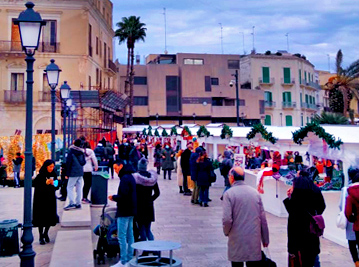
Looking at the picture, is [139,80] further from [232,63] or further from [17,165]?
[17,165]

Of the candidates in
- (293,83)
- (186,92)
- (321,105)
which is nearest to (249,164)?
(186,92)

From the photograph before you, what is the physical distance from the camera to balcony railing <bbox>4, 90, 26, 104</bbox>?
32.5 m

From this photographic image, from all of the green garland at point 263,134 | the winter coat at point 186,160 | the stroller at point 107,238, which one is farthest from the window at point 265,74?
the stroller at point 107,238

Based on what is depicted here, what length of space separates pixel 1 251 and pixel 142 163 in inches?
93.0

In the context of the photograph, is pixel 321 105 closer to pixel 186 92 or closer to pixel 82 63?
pixel 186 92

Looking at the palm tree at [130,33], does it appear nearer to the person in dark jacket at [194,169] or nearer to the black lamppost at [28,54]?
the person in dark jacket at [194,169]

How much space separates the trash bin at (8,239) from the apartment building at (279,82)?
170ft

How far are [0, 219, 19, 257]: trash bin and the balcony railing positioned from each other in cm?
2924

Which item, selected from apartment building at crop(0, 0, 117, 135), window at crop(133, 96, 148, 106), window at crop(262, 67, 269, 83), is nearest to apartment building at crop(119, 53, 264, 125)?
window at crop(133, 96, 148, 106)

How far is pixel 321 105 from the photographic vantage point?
6512 centimetres

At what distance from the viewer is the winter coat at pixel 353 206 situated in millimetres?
5527

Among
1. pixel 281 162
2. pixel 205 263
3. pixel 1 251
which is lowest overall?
pixel 205 263

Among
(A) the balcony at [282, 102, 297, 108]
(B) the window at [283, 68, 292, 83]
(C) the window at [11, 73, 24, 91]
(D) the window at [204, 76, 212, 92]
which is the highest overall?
(B) the window at [283, 68, 292, 83]

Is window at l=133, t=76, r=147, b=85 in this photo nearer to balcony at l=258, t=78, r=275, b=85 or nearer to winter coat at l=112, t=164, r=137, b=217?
balcony at l=258, t=78, r=275, b=85
